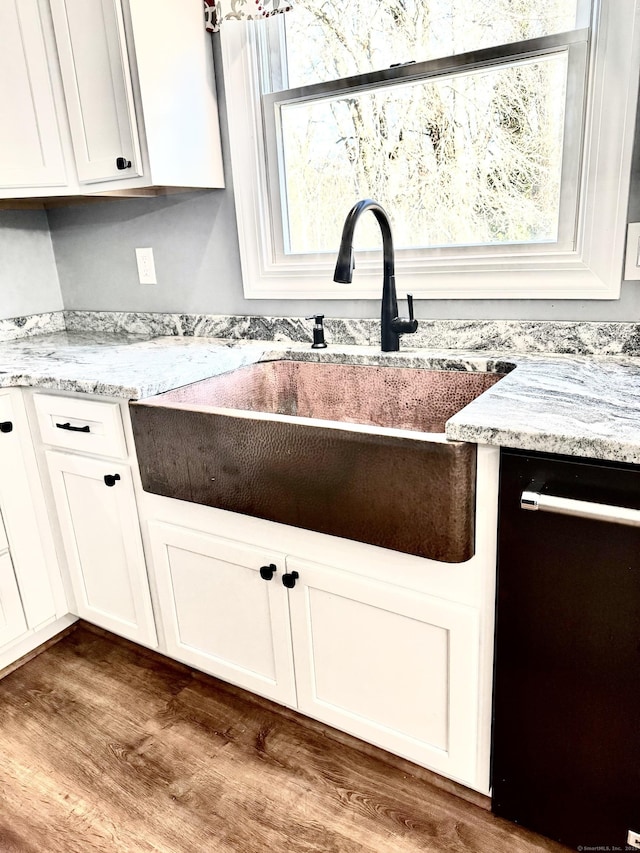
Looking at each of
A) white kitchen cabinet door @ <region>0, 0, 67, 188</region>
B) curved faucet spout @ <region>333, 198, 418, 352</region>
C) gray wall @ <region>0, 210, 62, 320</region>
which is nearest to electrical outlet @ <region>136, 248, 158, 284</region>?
white kitchen cabinet door @ <region>0, 0, 67, 188</region>

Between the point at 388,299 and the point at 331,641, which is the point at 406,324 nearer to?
the point at 388,299

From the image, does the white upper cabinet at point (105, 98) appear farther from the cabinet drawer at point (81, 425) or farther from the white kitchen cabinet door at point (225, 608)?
the white kitchen cabinet door at point (225, 608)

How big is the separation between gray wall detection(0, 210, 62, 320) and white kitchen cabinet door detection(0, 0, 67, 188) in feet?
1.65

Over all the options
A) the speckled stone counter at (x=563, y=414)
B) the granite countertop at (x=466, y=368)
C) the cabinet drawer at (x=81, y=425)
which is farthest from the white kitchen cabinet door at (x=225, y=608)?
the speckled stone counter at (x=563, y=414)

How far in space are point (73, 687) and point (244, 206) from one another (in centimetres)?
153

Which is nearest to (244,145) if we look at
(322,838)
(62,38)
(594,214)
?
(62,38)

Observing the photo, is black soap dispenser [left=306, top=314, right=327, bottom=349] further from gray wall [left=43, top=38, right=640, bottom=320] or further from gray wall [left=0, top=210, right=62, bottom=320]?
gray wall [left=0, top=210, right=62, bottom=320]

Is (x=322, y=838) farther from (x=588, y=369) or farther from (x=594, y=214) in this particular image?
(x=594, y=214)

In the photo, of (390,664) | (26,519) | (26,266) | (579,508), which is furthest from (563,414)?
(26,266)

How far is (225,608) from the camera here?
1.49 meters

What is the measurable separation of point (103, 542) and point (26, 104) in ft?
4.36

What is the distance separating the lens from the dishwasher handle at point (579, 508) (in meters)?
0.89

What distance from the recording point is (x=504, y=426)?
983 mm

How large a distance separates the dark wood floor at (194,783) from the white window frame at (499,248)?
1201mm
